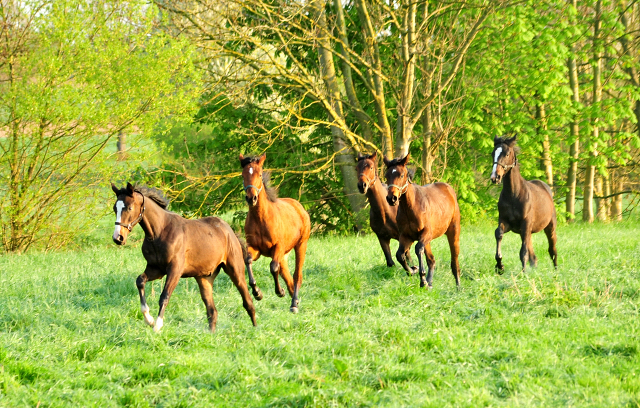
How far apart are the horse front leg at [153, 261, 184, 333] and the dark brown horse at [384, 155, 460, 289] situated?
3338mm

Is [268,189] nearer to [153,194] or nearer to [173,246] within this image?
[153,194]

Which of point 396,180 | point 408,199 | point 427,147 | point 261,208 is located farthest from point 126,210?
point 427,147

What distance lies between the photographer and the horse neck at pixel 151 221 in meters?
7.34

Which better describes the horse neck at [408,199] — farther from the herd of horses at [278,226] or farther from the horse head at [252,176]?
the horse head at [252,176]

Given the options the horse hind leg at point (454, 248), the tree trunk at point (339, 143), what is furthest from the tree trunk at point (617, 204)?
the horse hind leg at point (454, 248)

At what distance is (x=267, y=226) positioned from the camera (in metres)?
8.99

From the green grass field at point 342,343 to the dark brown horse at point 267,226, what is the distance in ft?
1.63

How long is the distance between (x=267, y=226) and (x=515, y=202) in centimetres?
468

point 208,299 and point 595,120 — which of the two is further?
point 595,120

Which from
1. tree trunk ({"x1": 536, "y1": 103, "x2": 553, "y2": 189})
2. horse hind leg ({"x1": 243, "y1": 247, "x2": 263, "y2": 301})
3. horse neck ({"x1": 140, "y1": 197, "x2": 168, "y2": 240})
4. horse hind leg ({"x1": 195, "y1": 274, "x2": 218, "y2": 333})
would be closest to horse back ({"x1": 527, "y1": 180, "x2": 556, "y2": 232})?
horse hind leg ({"x1": 243, "y1": 247, "x2": 263, "y2": 301})

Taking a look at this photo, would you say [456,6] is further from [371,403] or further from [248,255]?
[371,403]

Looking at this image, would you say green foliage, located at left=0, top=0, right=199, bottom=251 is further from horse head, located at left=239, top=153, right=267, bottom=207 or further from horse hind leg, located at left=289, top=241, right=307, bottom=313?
horse head, located at left=239, top=153, right=267, bottom=207

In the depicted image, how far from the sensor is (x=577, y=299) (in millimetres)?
8555

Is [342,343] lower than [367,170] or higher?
lower
